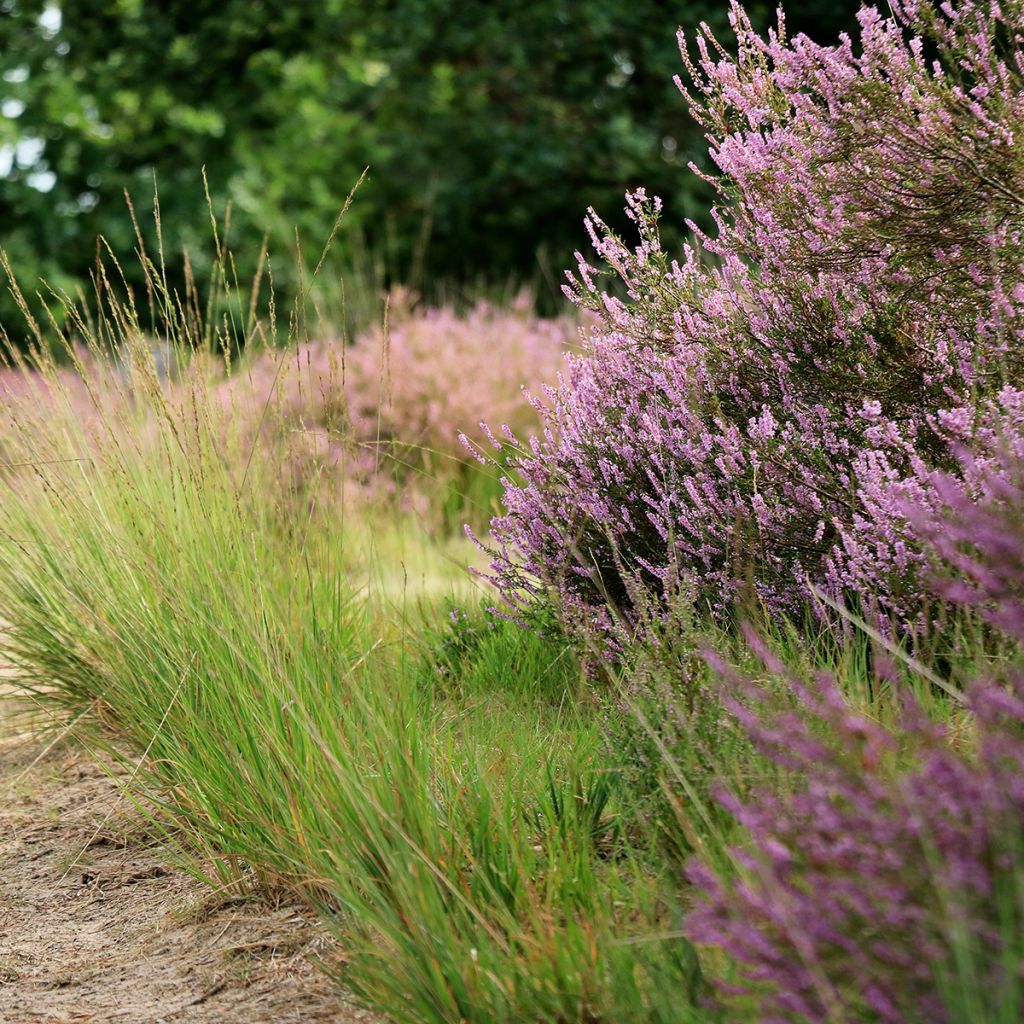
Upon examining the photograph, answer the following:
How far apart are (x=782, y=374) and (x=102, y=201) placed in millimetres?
13076

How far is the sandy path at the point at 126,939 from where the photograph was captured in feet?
8.07

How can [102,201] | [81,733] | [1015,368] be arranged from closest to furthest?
[1015,368]
[81,733]
[102,201]

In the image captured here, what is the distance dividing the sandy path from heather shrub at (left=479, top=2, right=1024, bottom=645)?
104 cm

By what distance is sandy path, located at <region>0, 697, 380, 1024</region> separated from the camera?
8.07 feet

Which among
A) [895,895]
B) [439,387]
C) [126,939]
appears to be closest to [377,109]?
[439,387]

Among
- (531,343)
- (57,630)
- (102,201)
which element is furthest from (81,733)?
(102,201)

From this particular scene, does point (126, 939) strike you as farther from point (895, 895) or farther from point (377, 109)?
point (377, 109)

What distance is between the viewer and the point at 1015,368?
3014mm

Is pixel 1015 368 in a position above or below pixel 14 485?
above

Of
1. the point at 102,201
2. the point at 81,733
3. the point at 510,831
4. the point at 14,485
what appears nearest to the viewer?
the point at 510,831

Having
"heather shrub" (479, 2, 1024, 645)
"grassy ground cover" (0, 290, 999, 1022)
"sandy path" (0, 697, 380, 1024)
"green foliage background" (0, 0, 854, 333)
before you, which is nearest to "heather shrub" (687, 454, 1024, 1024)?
"grassy ground cover" (0, 290, 999, 1022)

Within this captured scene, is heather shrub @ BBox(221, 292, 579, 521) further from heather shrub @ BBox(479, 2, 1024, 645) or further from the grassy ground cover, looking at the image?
heather shrub @ BBox(479, 2, 1024, 645)

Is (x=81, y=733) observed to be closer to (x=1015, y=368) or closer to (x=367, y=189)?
(x=1015, y=368)

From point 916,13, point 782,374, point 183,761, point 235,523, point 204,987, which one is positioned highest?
point 916,13
